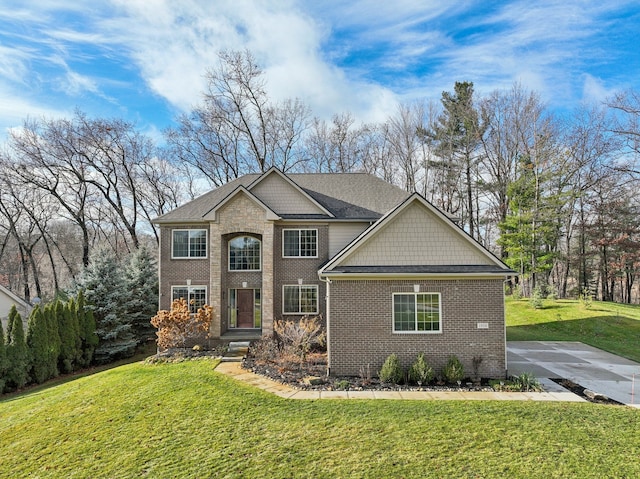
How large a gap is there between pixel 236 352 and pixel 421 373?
24.6ft

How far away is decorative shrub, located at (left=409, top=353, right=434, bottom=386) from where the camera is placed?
10.4 m

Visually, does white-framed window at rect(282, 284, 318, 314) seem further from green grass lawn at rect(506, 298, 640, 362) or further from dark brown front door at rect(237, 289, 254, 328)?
green grass lawn at rect(506, 298, 640, 362)

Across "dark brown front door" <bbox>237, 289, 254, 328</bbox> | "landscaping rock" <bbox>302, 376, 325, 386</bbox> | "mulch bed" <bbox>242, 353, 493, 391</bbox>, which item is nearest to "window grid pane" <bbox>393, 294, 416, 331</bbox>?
"mulch bed" <bbox>242, 353, 493, 391</bbox>

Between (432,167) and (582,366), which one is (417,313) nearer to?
(582,366)

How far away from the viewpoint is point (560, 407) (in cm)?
860

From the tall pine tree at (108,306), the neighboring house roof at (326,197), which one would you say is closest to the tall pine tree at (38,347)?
the tall pine tree at (108,306)

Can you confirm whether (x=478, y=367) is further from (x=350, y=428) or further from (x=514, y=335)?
(x=514, y=335)

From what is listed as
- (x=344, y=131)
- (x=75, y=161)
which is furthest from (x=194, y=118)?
(x=344, y=131)

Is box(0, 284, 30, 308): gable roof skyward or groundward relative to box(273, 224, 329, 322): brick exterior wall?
groundward

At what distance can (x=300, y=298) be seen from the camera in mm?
16344

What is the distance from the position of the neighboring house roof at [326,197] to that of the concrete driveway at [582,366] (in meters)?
8.40

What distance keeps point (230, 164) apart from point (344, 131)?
11207mm

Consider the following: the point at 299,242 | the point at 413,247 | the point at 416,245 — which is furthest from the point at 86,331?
the point at 416,245

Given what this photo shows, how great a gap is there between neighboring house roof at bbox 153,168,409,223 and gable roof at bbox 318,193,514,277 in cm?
453
